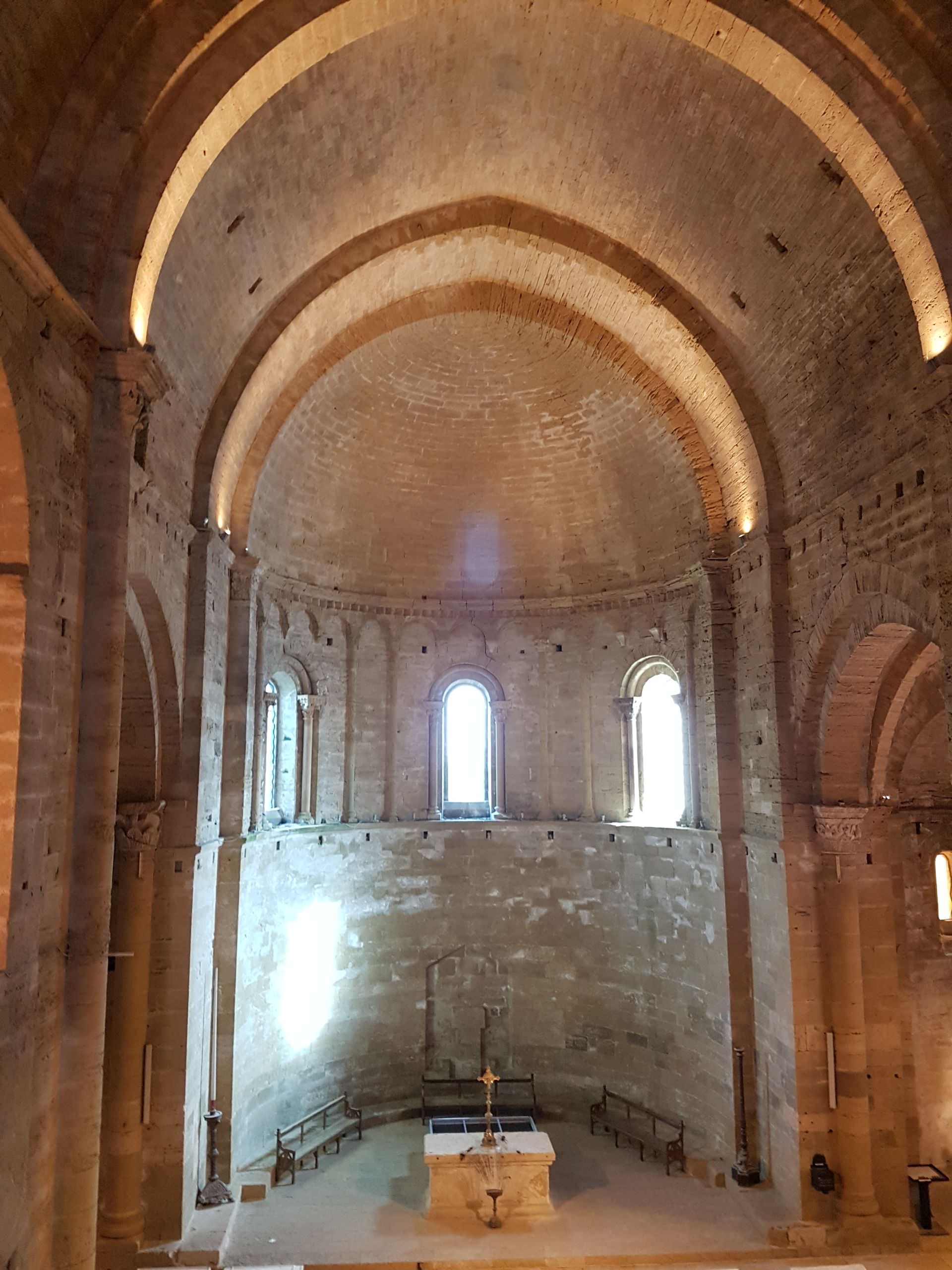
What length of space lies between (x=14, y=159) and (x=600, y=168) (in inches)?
326

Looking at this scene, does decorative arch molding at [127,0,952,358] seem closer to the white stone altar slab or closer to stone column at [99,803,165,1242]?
stone column at [99,803,165,1242]

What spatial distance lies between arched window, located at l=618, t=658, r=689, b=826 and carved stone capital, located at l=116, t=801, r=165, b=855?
9.48 metres

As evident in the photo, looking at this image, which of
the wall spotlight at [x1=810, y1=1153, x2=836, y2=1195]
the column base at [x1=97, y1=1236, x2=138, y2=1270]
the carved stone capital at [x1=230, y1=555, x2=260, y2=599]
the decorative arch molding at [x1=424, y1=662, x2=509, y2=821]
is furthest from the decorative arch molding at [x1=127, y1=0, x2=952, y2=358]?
the decorative arch molding at [x1=424, y1=662, x2=509, y2=821]

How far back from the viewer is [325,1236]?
40.8 ft

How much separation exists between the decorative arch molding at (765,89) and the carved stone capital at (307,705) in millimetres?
9042

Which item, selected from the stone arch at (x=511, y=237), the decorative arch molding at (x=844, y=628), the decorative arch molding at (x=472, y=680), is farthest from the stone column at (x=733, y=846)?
the decorative arch molding at (x=472, y=680)

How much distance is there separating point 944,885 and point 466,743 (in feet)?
30.5

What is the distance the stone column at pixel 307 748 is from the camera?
1702 centimetres

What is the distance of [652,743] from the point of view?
714 inches

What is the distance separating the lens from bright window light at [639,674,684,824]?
17812mm

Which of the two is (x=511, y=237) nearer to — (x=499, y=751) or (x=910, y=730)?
(x=499, y=751)

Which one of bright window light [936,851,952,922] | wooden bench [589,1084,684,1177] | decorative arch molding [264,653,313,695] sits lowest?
wooden bench [589,1084,684,1177]

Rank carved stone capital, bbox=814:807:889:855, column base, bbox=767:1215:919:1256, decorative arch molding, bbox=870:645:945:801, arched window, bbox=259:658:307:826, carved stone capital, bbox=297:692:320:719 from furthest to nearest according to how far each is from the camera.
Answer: carved stone capital, bbox=297:692:320:719, arched window, bbox=259:658:307:826, carved stone capital, bbox=814:807:889:855, decorative arch molding, bbox=870:645:945:801, column base, bbox=767:1215:919:1256

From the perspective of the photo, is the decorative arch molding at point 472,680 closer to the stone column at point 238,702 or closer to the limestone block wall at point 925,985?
the stone column at point 238,702
